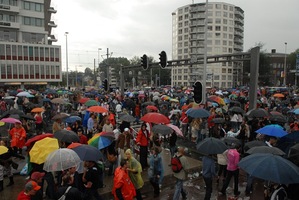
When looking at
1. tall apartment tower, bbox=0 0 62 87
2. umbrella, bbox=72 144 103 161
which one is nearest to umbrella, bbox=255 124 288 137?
umbrella, bbox=72 144 103 161

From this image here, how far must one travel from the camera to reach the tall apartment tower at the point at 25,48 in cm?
5050

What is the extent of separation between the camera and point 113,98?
79.5ft

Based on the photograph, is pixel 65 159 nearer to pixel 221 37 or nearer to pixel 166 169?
pixel 166 169

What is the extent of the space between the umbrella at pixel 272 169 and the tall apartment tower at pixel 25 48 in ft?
174

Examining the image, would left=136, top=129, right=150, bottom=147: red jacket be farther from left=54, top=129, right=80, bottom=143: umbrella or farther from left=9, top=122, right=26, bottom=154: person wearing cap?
left=9, top=122, right=26, bottom=154: person wearing cap

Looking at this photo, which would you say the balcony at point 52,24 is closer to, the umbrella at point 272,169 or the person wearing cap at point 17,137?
the person wearing cap at point 17,137

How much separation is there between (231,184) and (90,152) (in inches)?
210

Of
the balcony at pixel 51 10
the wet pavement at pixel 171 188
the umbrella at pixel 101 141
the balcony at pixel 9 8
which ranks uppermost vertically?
the balcony at pixel 51 10

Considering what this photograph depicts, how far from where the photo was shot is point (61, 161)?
5535mm

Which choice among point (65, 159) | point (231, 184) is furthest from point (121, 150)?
point (231, 184)

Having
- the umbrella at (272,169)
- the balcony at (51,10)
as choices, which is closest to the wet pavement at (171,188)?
the umbrella at (272,169)

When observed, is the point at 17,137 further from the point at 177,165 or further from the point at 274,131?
the point at 274,131

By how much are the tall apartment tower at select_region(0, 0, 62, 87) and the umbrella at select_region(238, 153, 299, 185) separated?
53152 millimetres

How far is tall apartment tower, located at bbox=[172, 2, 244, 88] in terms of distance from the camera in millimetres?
102938
